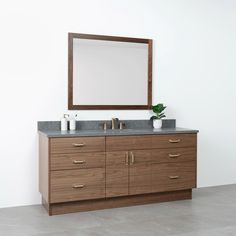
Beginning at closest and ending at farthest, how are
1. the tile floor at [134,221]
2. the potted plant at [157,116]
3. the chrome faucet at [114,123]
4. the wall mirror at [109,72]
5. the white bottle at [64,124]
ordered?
the tile floor at [134,221] < the white bottle at [64,124] < the wall mirror at [109,72] < the chrome faucet at [114,123] < the potted plant at [157,116]

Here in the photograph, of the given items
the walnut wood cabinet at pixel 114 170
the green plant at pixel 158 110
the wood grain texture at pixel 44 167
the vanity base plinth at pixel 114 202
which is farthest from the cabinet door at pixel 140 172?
the wood grain texture at pixel 44 167

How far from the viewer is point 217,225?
129 inches

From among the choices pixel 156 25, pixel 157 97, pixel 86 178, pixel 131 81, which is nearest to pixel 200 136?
pixel 157 97

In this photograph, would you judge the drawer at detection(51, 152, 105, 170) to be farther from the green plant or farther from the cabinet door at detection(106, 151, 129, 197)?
the green plant

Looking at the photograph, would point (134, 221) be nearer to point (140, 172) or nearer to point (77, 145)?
point (140, 172)

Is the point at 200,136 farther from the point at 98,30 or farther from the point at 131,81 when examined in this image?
the point at 98,30

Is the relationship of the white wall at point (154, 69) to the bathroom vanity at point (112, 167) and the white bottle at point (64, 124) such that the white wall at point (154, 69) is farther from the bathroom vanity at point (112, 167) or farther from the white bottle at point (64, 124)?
the bathroom vanity at point (112, 167)

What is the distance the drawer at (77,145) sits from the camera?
348 centimetres

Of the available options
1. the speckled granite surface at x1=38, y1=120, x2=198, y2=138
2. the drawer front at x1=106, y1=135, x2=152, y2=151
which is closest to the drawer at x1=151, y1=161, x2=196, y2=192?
the drawer front at x1=106, y1=135, x2=152, y2=151

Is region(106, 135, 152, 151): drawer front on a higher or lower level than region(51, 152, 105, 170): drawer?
higher

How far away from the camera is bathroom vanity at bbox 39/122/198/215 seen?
3.52m

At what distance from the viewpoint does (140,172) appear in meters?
3.84

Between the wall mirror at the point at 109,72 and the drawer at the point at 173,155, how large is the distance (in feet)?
2.19

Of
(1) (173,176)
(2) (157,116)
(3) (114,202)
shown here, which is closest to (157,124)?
(2) (157,116)
